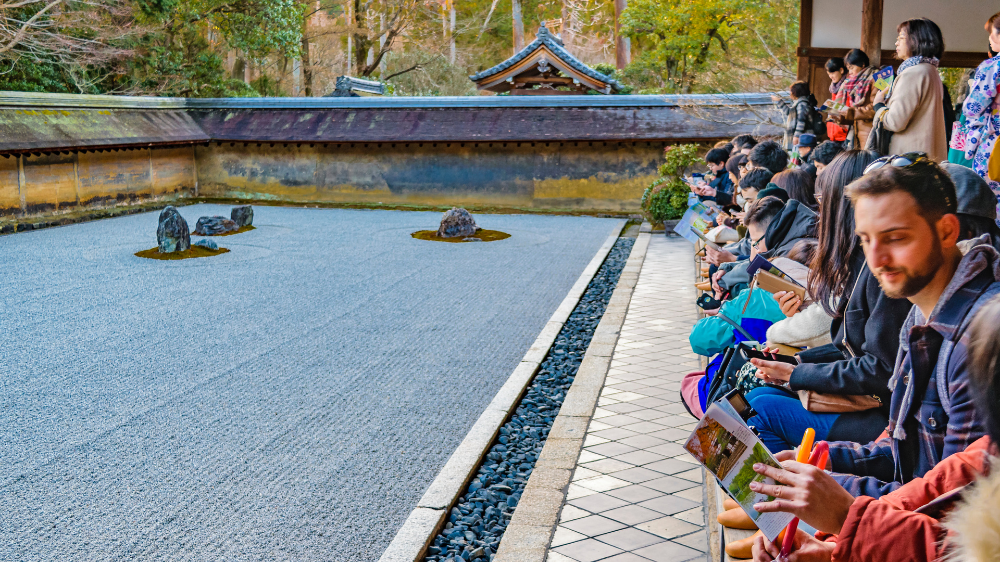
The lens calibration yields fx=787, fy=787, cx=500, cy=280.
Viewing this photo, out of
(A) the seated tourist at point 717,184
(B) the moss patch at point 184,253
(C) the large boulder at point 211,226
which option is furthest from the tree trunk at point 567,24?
(A) the seated tourist at point 717,184

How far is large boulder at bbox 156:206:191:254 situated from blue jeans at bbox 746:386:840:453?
33.1 feet

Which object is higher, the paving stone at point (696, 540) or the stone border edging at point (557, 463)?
the stone border edging at point (557, 463)

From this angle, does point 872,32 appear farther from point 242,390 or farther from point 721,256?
point 242,390

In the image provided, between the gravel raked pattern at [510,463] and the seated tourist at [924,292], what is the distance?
175 cm

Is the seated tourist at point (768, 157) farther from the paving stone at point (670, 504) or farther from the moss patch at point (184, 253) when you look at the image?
the moss patch at point (184, 253)

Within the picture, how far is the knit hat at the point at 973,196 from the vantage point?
234 centimetres

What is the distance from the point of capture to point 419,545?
3.28m

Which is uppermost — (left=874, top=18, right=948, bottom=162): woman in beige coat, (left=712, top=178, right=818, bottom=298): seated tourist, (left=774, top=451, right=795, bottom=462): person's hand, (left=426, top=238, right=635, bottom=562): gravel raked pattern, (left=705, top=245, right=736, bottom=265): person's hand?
(left=874, top=18, right=948, bottom=162): woman in beige coat

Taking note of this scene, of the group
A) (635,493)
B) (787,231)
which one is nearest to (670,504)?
(635,493)

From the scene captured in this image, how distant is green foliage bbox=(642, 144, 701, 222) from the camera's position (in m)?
13.3

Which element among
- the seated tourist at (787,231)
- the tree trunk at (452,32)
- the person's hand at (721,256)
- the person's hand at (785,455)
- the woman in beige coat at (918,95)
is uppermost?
the tree trunk at (452,32)

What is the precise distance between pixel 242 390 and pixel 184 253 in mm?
6531

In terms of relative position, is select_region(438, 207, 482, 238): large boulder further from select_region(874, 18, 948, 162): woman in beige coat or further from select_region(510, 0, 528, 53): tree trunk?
select_region(510, 0, 528, 53): tree trunk

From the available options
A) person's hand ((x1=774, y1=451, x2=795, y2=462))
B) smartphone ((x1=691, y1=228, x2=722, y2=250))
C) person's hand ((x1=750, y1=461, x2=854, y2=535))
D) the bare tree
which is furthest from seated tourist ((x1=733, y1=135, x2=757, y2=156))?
the bare tree
